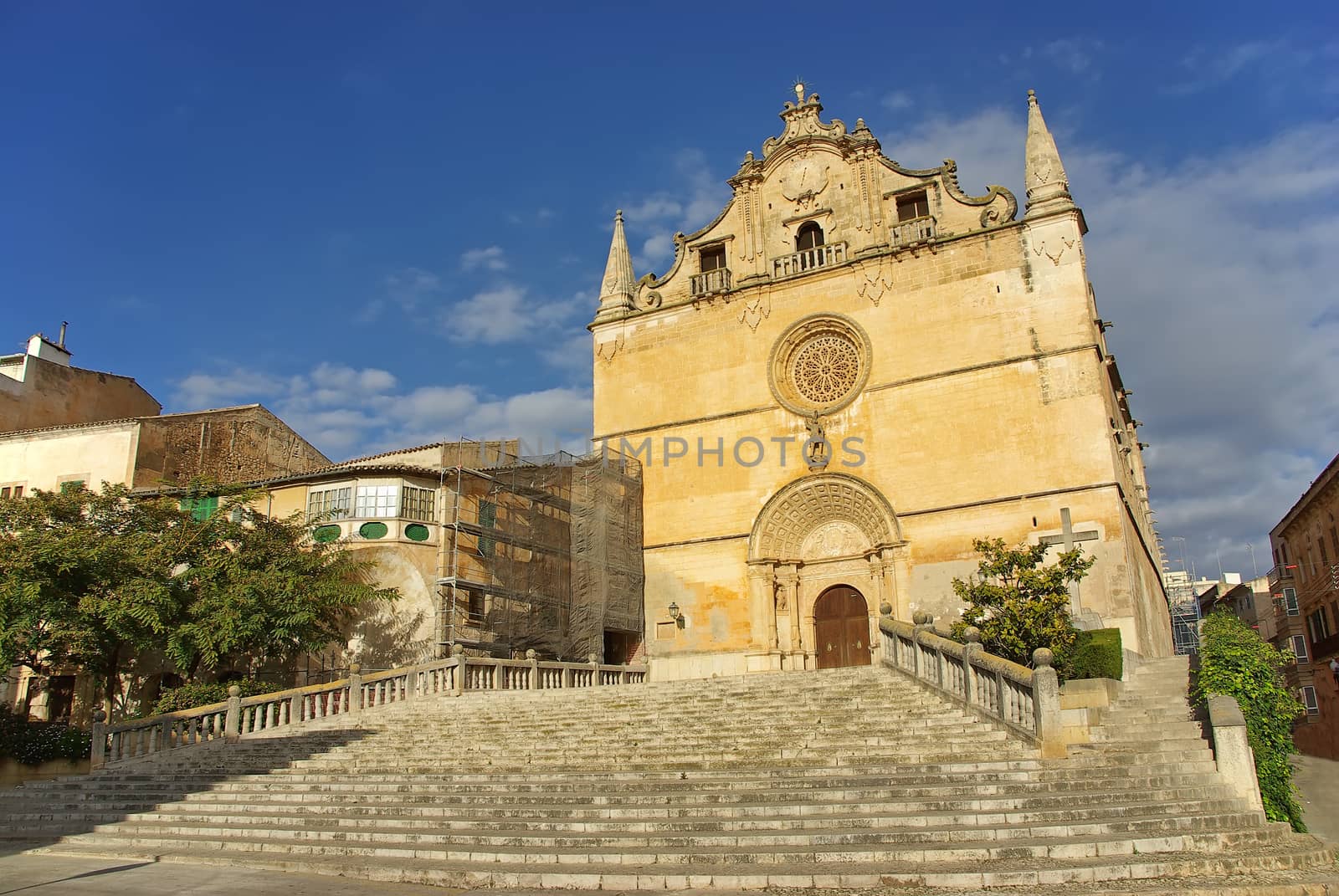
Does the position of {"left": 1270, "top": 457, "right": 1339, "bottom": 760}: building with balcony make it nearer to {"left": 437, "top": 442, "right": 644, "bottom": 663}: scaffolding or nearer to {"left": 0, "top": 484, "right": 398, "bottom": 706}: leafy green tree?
{"left": 437, "top": 442, "right": 644, "bottom": 663}: scaffolding

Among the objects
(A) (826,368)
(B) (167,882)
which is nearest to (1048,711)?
(B) (167,882)

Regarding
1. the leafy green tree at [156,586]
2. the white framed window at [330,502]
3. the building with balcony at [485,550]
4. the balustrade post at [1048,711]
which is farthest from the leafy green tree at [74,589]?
the balustrade post at [1048,711]

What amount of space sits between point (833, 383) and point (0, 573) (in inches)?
683

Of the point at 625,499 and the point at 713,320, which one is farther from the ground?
the point at 713,320

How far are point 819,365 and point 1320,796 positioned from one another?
41.7 feet

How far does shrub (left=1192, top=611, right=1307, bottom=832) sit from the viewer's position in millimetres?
10945

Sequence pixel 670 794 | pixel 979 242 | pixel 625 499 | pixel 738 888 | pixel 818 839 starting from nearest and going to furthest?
pixel 738 888
pixel 818 839
pixel 670 794
pixel 979 242
pixel 625 499

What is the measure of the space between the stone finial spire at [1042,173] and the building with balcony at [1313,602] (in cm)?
1486

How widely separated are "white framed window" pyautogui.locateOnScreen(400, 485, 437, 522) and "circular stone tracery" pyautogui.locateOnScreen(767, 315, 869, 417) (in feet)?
27.9

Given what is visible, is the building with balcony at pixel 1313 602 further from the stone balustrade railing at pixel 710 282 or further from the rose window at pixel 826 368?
the stone balustrade railing at pixel 710 282

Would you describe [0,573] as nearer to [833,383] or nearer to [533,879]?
[533,879]

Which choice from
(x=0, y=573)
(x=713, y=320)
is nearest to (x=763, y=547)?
(x=713, y=320)

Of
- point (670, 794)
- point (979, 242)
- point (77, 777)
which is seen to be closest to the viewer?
point (670, 794)

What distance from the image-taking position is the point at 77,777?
1492 centimetres
